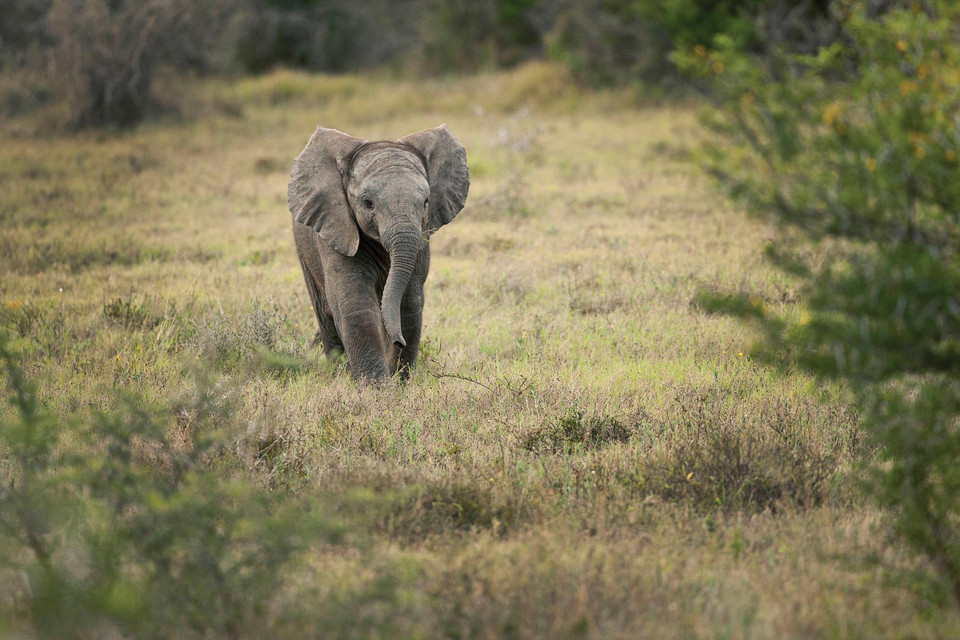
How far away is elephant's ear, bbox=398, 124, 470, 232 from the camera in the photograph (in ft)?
21.6

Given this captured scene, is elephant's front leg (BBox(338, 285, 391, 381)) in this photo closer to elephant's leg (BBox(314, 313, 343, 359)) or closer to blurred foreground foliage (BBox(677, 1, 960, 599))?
elephant's leg (BBox(314, 313, 343, 359))

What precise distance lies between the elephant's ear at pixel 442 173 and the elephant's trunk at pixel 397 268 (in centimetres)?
60

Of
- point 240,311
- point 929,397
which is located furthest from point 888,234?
point 240,311

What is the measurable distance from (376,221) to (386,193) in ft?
0.70

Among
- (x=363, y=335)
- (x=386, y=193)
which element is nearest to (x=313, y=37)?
(x=363, y=335)

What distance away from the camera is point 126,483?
147 inches

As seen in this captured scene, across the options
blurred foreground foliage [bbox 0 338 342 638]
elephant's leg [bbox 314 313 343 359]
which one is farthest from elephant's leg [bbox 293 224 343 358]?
blurred foreground foliage [bbox 0 338 342 638]

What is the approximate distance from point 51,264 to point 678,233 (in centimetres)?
733

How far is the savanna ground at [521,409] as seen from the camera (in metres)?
3.55

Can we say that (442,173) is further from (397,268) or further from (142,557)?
(142,557)

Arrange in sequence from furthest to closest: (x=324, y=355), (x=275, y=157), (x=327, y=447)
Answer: (x=275, y=157) → (x=324, y=355) → (x=327, y=447)

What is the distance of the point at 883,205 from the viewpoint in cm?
328

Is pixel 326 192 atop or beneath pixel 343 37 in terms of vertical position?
beneath

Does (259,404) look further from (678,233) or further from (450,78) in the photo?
(450,78)
